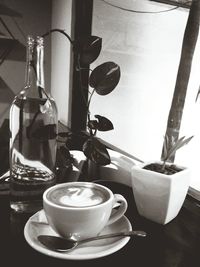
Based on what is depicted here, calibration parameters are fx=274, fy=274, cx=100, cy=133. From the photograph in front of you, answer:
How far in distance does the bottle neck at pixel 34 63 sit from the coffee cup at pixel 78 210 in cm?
34

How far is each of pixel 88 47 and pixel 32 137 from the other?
30cm

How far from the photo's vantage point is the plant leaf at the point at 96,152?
0.71 meters

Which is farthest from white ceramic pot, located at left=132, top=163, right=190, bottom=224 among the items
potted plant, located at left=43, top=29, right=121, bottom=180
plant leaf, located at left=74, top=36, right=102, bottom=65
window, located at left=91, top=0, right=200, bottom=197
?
plant leaf, located at left=74, top=36, right=102, bottom=65

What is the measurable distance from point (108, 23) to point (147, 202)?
3.34ft

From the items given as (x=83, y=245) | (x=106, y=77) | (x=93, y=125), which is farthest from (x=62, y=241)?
(x=106, y=77)

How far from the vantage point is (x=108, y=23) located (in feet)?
4.51

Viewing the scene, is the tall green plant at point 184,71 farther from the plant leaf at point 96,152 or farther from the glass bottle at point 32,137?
the glass bottle at point 32,137

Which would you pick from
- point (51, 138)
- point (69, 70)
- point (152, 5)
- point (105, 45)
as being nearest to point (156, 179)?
point (51, 138)

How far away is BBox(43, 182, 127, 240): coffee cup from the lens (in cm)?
51

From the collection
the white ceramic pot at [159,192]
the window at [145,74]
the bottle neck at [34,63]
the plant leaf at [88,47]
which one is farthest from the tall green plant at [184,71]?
the bottle neck at [34,63]

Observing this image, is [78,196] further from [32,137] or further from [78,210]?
[32,137]

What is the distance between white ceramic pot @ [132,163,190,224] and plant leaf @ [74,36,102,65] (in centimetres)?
34

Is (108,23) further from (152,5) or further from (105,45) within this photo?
(152,5)

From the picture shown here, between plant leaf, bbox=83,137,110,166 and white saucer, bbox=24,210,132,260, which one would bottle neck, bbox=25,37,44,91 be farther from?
white saucer, bbox=24,210,132,260
